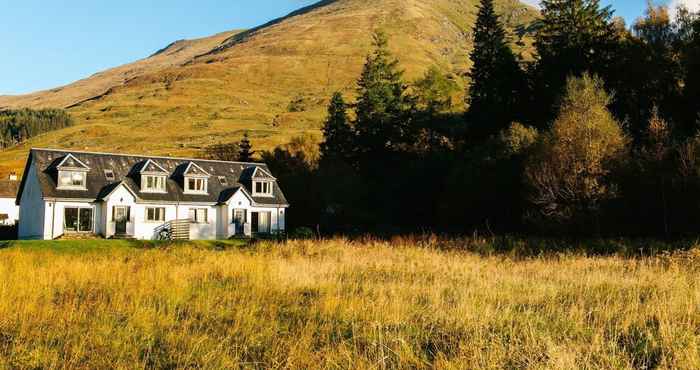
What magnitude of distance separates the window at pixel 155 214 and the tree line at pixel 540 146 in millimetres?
15273

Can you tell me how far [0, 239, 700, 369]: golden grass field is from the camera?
581 centimetres

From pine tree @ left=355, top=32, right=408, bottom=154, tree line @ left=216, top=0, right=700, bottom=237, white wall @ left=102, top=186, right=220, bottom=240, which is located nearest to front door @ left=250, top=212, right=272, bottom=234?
white wall @ left=102, top=186, right=220, bottom=240

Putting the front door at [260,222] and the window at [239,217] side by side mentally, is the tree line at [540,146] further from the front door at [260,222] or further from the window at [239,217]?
the window at [239,217]

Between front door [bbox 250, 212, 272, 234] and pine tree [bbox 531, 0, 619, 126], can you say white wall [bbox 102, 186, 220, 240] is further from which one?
pine tree [bbox 531, 0, 619, 126]

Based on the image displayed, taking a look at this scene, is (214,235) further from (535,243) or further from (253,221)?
(535,243)

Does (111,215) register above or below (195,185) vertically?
below

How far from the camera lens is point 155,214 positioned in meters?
46.2

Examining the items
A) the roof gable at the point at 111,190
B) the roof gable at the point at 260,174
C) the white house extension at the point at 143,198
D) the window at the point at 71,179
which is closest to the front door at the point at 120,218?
the white house extension at the point at 143,198

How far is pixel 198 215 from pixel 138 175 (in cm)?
608

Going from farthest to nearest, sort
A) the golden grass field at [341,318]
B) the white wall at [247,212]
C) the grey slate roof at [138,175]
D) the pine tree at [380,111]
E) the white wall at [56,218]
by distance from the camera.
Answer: the pine tree at [380,111] → the white wall at [247,212] → the grey slate roof at [138,175] → the white wall at [56,218] → the golden grass field at [341,318]

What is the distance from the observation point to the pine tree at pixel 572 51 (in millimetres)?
50281

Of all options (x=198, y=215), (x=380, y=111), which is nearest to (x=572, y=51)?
(x=380, y=111)

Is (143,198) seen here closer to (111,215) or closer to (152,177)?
(152,177)

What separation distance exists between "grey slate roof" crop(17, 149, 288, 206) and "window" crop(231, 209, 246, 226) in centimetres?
155
